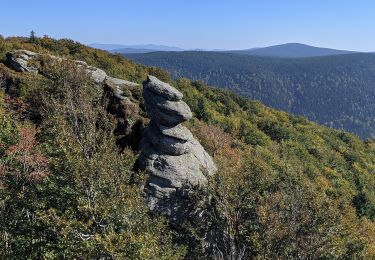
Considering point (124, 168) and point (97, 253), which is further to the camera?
point (124, 168)

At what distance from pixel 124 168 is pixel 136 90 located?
21.0 meters

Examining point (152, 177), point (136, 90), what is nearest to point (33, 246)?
point (152, 177)

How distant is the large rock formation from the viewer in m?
29.4

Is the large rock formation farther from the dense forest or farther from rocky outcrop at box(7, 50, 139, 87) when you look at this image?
rocky outcrop at box(7, 50, 139, 87)

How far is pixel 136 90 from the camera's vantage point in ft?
139

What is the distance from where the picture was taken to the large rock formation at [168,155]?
2944 cm

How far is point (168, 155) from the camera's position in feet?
105

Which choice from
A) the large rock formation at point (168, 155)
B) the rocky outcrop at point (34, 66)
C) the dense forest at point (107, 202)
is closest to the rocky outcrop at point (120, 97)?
the rocky outcrop at point (34, 66)

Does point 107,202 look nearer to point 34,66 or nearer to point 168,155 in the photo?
point 168,155

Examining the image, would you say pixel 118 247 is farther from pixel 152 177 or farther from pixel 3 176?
pixel 152 177

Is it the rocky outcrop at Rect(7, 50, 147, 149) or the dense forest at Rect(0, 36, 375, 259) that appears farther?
the rocky outcrop at Rect(7, 50, 147, 149)

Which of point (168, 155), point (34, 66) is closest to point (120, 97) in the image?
point (168, 155)

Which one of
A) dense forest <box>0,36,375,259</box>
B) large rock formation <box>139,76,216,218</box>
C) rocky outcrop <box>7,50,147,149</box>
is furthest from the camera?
rocky outcrop <box>7,50,147,149</box>

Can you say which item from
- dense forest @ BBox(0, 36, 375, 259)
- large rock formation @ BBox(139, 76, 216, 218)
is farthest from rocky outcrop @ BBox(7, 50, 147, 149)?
large rock formation @ BBox(139, 76, 216, 218)
